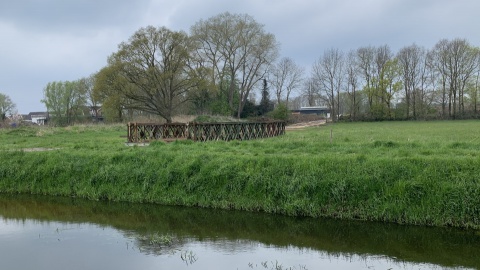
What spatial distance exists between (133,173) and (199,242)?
5754 millimetres

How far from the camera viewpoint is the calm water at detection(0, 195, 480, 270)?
7699mm

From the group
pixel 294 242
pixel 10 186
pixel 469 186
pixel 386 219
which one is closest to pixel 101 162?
pixel 10 186

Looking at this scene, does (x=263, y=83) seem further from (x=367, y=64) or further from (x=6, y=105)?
(x=6, y=105)

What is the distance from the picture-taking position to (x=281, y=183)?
1163cm

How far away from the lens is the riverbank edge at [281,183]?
10.0m

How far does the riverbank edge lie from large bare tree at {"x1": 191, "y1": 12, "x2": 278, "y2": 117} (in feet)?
144

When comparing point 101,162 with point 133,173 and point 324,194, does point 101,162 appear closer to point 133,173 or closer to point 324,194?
point 133,173

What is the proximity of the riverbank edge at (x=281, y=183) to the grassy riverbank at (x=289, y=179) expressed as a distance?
0.02 m

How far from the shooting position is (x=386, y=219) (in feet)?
33.2

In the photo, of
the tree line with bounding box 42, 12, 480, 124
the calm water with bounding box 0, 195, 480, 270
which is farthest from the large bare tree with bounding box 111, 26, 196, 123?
the calm water with bounding box 0, 195, 480, 270

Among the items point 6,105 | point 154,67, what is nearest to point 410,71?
point 154,67

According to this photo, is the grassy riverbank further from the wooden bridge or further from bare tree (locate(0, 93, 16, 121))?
bare tree (locate(0, 93, 16, 121))

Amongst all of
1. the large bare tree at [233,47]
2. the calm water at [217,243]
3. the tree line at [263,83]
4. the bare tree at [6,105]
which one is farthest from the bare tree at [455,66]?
the bare tree at [6,105]

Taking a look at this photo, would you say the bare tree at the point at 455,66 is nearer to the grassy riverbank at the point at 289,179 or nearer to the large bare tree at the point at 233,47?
the large bare tree at the point at 233,47
